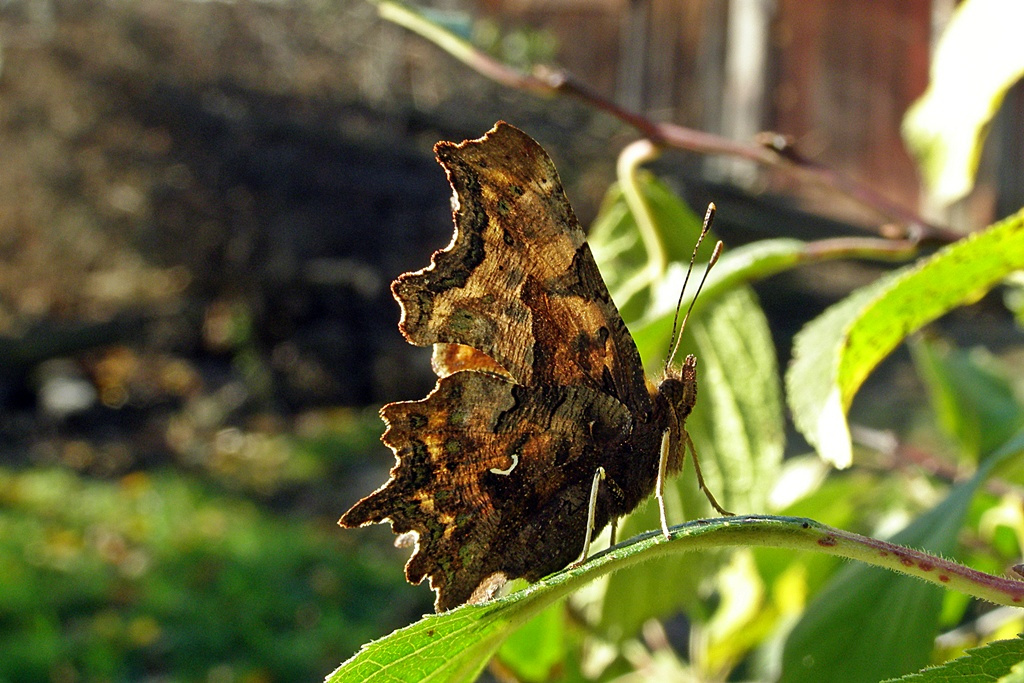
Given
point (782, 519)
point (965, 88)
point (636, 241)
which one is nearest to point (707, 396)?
point (636, 241)

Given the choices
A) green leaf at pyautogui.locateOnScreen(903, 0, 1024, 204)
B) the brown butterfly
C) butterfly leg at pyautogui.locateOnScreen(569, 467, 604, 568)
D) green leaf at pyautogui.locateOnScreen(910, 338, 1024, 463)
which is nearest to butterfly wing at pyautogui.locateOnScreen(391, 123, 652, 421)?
the brown butterfly

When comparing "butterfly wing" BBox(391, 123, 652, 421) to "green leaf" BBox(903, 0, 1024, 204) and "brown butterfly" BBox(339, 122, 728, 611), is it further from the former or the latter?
"green leaf" BBox(903, 0, 1024, 204)

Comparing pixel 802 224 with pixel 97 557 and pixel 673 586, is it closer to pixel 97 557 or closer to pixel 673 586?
pixel 97 557

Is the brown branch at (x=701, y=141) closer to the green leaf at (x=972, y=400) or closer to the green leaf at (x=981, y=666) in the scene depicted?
the green leaf at (x=972, y=400)

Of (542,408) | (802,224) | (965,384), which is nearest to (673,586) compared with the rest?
(542,408)

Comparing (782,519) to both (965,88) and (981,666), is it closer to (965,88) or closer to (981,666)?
(981,666)

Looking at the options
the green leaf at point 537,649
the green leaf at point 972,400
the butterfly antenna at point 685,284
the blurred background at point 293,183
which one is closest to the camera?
the butterfly antenna at point 685,284

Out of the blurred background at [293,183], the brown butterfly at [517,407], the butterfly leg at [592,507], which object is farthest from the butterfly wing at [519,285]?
the blurred background at [293,183]
